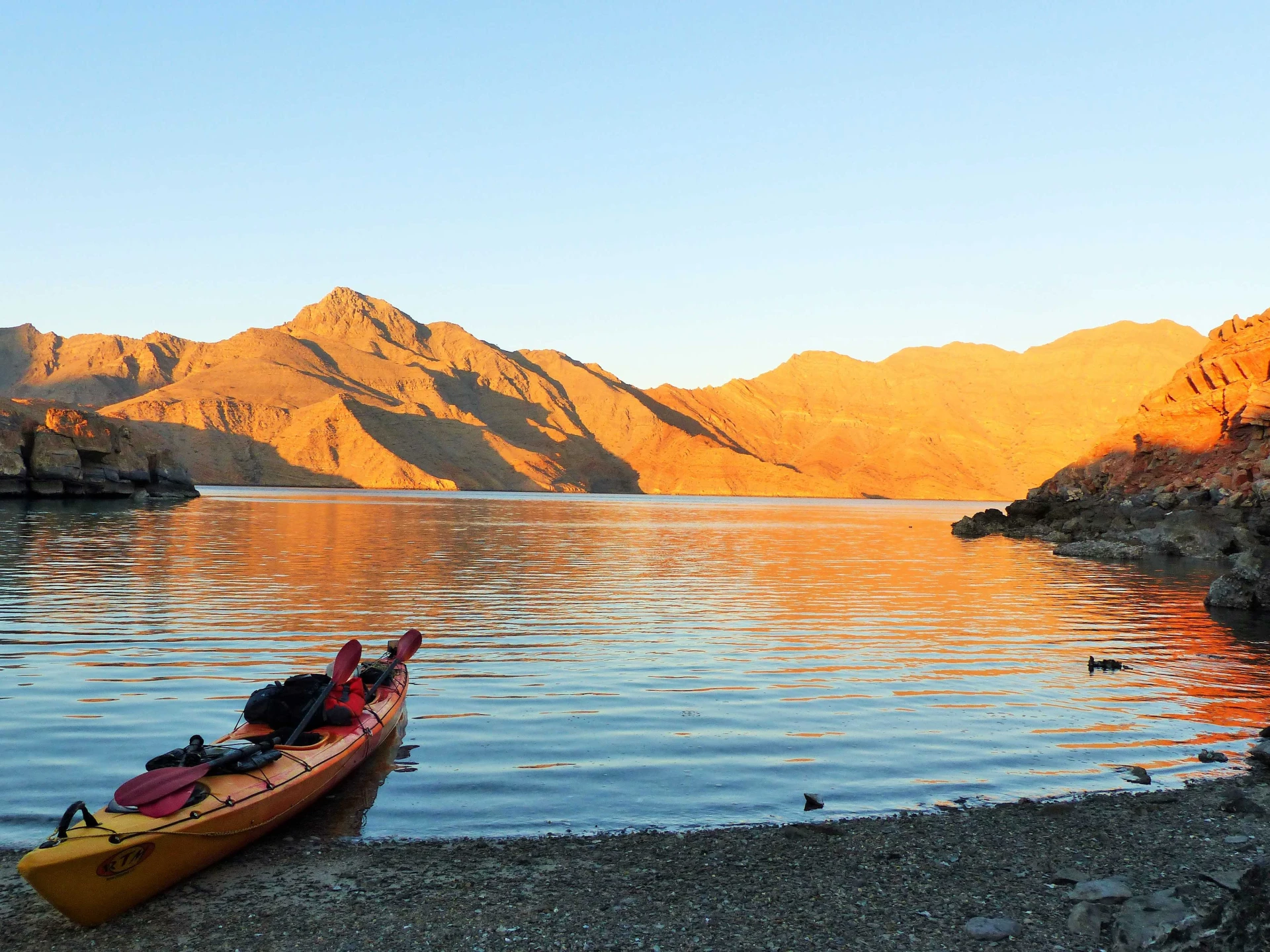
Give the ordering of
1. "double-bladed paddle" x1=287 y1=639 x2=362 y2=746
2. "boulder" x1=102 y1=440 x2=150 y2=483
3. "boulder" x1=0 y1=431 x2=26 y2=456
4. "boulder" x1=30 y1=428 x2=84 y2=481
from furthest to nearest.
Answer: "boulder" x1=102 y1=440 x2=150 y2=483 < "boulder" x1=30 y1=428 x2=84 y2=481 < "boulder" x1=0 y1=431 x2=26 y2=456 < "double-bladed paddle" x1=287 y1=639 x2=362 y2=746

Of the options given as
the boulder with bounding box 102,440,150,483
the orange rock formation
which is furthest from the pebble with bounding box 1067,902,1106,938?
the boulder with bounding box 102,440,150,483

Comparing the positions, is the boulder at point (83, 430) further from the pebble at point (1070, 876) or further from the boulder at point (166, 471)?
the pebble at point (1070, 876)

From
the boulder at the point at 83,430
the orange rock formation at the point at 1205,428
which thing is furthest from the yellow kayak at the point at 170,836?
the boulder at the point at 83,430

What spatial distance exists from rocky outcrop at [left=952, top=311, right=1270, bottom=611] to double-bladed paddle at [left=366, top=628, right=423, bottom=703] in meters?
32.5

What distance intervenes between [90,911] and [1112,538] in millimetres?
54304

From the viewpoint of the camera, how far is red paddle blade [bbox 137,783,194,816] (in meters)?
7.92

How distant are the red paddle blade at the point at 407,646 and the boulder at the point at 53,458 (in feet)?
267

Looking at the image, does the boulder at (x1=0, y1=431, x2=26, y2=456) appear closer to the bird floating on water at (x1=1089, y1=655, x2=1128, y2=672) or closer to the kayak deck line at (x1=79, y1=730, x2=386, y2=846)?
the kayak deck line at (x1=79, y1=730, x2=386, y2=846)

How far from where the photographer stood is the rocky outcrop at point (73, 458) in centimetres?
8069

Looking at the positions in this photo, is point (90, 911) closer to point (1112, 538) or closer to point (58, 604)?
point (58, 604)

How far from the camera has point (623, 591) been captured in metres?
30.9

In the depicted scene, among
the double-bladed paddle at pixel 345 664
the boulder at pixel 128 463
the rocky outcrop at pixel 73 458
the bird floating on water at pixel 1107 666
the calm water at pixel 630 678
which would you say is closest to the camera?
the calm water at pixel 630 678

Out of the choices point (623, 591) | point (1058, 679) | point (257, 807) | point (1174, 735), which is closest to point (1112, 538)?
point (623, 591)

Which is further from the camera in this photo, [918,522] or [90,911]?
[918,522]
